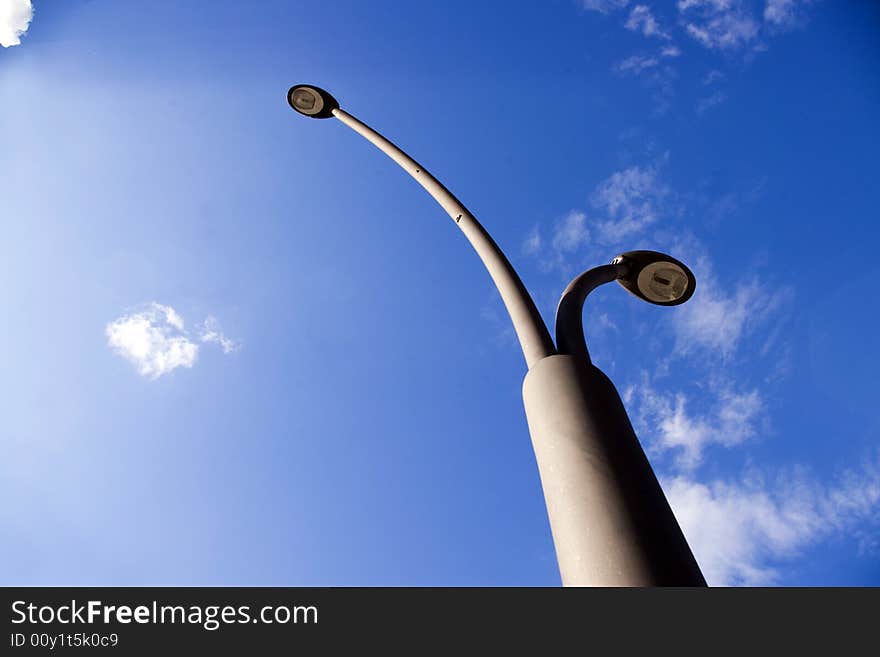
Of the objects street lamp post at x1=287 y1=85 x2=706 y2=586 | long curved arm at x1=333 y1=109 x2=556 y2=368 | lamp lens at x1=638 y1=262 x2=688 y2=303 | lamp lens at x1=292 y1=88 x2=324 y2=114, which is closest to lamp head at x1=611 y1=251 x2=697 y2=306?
lamp lens at x1=638 y1=262 x2=688 y2=303

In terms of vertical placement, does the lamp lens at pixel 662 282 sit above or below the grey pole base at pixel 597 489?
above

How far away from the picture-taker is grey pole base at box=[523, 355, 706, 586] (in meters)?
1.81

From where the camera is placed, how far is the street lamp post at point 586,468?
5.97ft

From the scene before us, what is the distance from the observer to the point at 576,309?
317cm

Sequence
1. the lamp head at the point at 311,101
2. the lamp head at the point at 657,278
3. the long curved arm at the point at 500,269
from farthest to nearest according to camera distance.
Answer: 1. the lamp head at the point at 311,101
2. the lamp head at the point at 657,278
3. the long curved arm at the point at 500,269

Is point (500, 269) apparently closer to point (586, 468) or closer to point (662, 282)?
point (662, 282)

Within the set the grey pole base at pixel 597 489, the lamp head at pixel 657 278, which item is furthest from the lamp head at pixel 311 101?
the grey pole base at pixel 597 489

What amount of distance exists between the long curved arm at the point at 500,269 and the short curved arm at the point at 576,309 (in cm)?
11

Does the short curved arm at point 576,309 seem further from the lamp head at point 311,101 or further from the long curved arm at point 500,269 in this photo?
the lamp head at point 311,101
